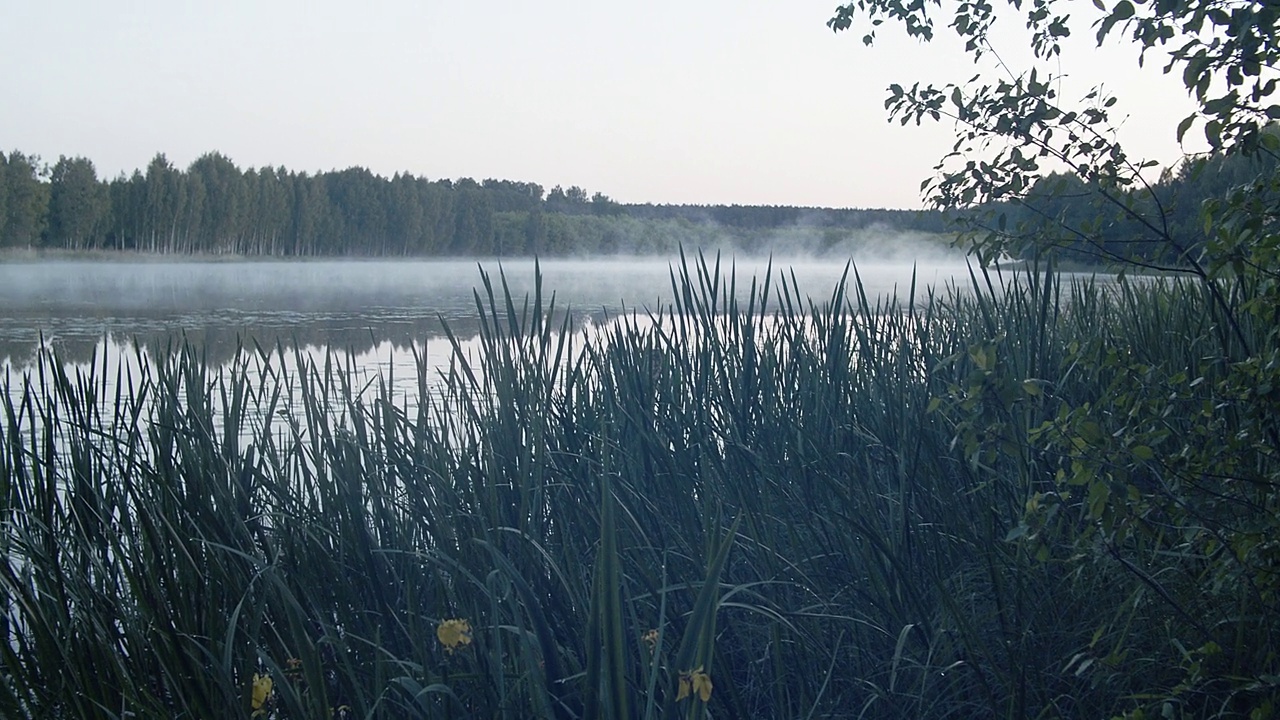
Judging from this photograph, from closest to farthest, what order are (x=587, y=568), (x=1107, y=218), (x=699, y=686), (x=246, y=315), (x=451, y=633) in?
(x=699, y=686) < (x=451, y=633) < (x=1107, y=218) < (x=587, y=568) < (x=246, y=315)

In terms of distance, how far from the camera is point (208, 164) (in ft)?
139

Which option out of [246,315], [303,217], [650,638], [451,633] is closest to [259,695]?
[451,633]

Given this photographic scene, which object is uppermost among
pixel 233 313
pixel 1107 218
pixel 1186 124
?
pixel 1186 124

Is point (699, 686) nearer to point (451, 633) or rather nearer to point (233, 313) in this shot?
point (451, 633)

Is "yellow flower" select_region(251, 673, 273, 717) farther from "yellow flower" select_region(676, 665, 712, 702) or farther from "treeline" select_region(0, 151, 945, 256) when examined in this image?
"treeline" select_region(0, 151, 945, 256)

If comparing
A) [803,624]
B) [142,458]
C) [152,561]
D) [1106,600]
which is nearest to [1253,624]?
[1106,600]

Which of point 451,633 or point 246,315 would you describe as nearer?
point 451,633

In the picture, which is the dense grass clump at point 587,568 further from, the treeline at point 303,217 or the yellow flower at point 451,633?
the treeline at point 303,217

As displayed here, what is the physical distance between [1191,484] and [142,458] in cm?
196

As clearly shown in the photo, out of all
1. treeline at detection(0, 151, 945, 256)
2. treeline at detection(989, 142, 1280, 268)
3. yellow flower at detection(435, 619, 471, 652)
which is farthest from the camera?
treeline at detection(0, 151, 945, 256)

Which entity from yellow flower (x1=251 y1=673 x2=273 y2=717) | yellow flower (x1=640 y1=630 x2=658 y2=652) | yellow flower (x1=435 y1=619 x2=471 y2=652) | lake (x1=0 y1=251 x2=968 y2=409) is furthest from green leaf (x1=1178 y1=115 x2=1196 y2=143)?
lake (x1=0 y1=251 x2=968 y2=409)

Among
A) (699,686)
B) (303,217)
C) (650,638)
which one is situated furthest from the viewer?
(303,217)

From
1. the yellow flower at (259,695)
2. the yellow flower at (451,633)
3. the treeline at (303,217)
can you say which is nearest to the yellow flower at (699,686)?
the yellow flower at (451,633)

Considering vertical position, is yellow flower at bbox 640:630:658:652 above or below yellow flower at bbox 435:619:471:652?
below
